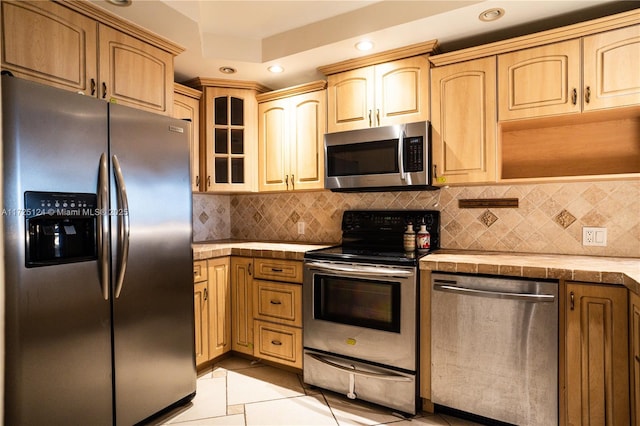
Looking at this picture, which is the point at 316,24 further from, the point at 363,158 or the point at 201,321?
the point at 201,321

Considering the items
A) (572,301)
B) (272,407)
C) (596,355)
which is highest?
(572,301)

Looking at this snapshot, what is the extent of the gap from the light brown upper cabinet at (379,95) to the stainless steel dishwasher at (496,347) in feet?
3.68

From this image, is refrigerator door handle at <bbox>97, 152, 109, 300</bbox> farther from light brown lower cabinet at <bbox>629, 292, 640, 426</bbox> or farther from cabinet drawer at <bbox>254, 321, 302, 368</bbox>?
light brown lower cabinet at <bbox>629, 292, 640, 426</bbox>

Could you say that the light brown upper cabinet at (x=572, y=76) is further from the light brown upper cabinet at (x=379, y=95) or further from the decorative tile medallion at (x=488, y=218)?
the decorative tile medallion at (x=488, y=218)

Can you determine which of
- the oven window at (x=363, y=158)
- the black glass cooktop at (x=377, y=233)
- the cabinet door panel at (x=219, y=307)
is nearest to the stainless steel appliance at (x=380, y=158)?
the oven window at (x=363, y=158)

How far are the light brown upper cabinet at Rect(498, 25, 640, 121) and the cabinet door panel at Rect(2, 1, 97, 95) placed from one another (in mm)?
2327

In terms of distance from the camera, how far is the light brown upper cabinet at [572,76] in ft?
5.96

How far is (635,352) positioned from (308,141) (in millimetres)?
2242

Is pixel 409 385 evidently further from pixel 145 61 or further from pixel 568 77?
pixel 145 61

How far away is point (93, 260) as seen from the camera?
1.64 metres

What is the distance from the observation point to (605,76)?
1856 mm

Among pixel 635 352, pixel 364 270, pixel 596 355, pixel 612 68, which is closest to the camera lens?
pixel 635 352

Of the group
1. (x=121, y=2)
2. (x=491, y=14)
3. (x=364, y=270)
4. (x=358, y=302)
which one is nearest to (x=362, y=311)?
(x=358, y=302)

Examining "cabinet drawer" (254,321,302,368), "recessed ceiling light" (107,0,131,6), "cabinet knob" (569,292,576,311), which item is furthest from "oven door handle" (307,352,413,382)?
"recessed ceiling light" (107,0,131,6)
